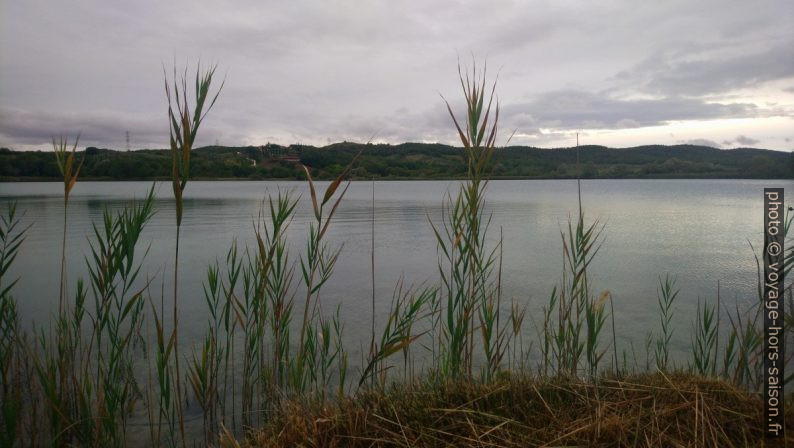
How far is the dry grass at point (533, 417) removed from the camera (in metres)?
1.99

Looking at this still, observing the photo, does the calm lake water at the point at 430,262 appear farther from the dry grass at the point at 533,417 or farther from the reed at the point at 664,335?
the dry grass at the point at 533,417

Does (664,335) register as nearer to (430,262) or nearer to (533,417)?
(533,417)

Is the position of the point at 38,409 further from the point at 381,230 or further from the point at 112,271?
the point at 381,230

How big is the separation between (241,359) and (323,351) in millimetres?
1612

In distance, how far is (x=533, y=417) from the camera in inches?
86.7

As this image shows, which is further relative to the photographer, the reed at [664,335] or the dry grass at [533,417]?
the reed at [664,335]

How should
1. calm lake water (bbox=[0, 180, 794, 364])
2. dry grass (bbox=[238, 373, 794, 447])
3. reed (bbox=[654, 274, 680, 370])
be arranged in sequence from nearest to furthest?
dry grass (bbox=[238, 373, 794, 447]) < reed (bbox=[654, 274, 680, 370]) < calm lake water (bbox=[0, 180, 794, 364])

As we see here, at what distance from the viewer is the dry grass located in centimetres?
199

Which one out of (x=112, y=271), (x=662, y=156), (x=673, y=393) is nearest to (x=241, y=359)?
(x=112, y=271)

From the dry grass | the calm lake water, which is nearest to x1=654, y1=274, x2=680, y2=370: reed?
the calm lake water

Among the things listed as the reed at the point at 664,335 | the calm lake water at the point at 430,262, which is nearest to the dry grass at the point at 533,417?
the reed at the point at 664,335

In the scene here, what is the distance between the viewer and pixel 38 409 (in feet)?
12.0

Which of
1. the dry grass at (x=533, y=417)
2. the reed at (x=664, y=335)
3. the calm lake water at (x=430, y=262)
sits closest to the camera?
the dry grass at (x=533, y=417)

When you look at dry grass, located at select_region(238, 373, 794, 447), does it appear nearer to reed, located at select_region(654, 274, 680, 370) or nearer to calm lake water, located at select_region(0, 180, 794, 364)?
reed, located at select_region(654, 274, 680, 370)
